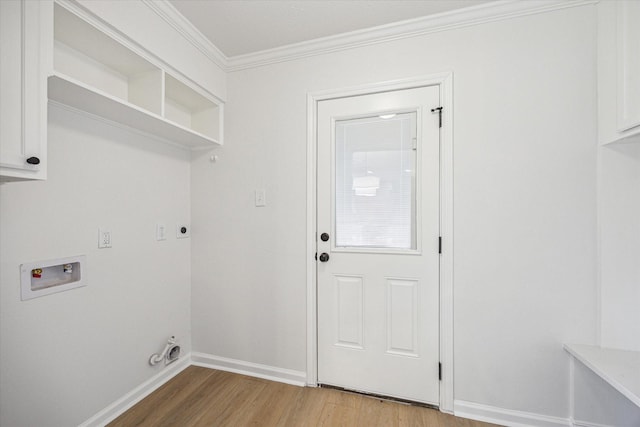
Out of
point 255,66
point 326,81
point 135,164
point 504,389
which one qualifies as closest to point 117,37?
point 135,164

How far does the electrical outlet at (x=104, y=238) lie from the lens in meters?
1.56

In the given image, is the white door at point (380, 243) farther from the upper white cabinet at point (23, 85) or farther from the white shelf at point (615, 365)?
the upper white cabinet at point (23, 85)

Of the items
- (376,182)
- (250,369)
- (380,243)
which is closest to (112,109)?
(376,182)

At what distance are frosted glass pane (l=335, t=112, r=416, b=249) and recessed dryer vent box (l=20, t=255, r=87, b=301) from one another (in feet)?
5.04

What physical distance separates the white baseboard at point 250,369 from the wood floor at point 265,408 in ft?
0.16

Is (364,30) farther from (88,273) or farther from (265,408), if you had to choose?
(265,408)

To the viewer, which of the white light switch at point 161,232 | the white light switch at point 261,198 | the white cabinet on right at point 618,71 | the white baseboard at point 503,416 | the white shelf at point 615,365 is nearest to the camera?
the white shelf at point 615,365

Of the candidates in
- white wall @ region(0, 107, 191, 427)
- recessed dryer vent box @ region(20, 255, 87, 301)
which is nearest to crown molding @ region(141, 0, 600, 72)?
white wall @ region(0, 107, 191, 427)

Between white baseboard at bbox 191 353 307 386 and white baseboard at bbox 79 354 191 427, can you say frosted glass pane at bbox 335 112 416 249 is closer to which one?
white baseboard at bbox 191 353 307 386

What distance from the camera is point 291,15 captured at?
1.66 meters

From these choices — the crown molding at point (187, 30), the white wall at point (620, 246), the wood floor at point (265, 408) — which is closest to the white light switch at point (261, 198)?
the crown molding at point (187, 30)

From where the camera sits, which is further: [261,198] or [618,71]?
[261,198]

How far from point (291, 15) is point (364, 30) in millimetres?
497

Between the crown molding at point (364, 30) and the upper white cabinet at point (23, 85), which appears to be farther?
the crown molding at point (364, 30)
